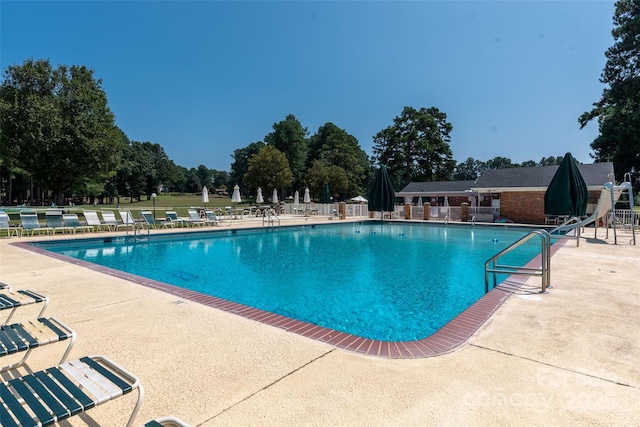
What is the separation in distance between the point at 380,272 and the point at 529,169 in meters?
22.0

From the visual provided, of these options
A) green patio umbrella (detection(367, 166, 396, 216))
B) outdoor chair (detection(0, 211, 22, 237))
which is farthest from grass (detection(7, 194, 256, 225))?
green patio umbrella (detection(367, 166, 396, 216))

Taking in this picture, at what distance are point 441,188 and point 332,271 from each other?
3009 cm

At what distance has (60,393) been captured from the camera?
5.75 ft

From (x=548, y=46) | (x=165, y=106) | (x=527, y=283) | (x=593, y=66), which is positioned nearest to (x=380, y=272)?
(x=527, y=283)

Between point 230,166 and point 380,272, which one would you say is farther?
point 230,166

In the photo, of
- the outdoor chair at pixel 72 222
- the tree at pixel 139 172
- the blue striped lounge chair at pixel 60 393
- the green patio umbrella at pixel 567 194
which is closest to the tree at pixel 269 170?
the tree at pixel 139 172

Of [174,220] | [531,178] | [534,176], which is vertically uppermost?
[534,176]

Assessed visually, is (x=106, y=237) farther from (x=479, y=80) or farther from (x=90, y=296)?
(x=479, y=80)

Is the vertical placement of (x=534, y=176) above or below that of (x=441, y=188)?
above

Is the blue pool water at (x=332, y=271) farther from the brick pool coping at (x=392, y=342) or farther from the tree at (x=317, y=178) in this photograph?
the tree at (x=317, y=178)

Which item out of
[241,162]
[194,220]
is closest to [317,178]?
[194,220]

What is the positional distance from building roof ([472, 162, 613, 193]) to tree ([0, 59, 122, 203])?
1007 inches

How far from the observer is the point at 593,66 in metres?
31.5

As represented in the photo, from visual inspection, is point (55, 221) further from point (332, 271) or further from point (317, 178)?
point (317, 178)
